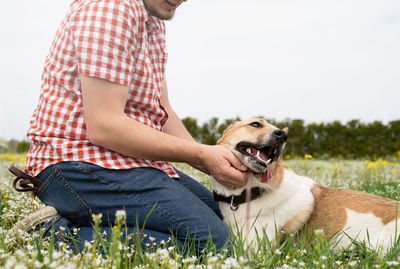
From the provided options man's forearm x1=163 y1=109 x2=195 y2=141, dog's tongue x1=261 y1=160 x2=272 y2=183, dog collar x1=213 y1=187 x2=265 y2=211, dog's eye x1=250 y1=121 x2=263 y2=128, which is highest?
dog's eye x1=250 y1=121 x2=263 y2=128

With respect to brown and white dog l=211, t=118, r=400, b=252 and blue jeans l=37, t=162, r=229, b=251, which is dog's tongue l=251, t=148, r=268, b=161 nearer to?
brown and white dog l=211, t=118, r=400, b=252

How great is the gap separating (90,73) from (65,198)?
0.97 metres

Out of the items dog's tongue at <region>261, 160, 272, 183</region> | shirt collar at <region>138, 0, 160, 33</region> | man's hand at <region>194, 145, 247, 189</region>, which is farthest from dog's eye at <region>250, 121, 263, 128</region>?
shirt collar at <region>138, 0, 160, 33</region>

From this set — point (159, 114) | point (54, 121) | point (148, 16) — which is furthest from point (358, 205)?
point (54, 121)

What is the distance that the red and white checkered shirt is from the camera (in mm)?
2477

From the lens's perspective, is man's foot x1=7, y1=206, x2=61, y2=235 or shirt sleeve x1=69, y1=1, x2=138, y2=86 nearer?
shirt sleeve x1=69, y1=1, x2=138, y2=86

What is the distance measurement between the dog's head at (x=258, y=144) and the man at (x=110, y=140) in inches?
6.5

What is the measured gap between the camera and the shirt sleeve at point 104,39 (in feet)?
8.04

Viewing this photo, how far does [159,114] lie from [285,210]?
4.29 feet

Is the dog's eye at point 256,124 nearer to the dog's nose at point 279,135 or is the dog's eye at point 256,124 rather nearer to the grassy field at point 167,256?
the dog's nose at point 279,135

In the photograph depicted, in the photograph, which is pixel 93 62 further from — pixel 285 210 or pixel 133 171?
pixel 285 210

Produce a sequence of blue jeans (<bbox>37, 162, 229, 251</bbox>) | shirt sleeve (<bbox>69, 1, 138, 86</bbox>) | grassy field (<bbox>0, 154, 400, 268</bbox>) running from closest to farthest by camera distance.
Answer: grassy field (<bbox>0, 154, 400, 268</bbox>), shirt sleeve (<bbox>69, 1, 138, 86</bbox>), blue jeans (<bbox>37, 162, 229, 251</bbox>)

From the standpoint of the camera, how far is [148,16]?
9.49ft

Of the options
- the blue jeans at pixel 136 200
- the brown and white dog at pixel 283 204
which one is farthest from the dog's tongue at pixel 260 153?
the blue jeans at pixel 136 200
